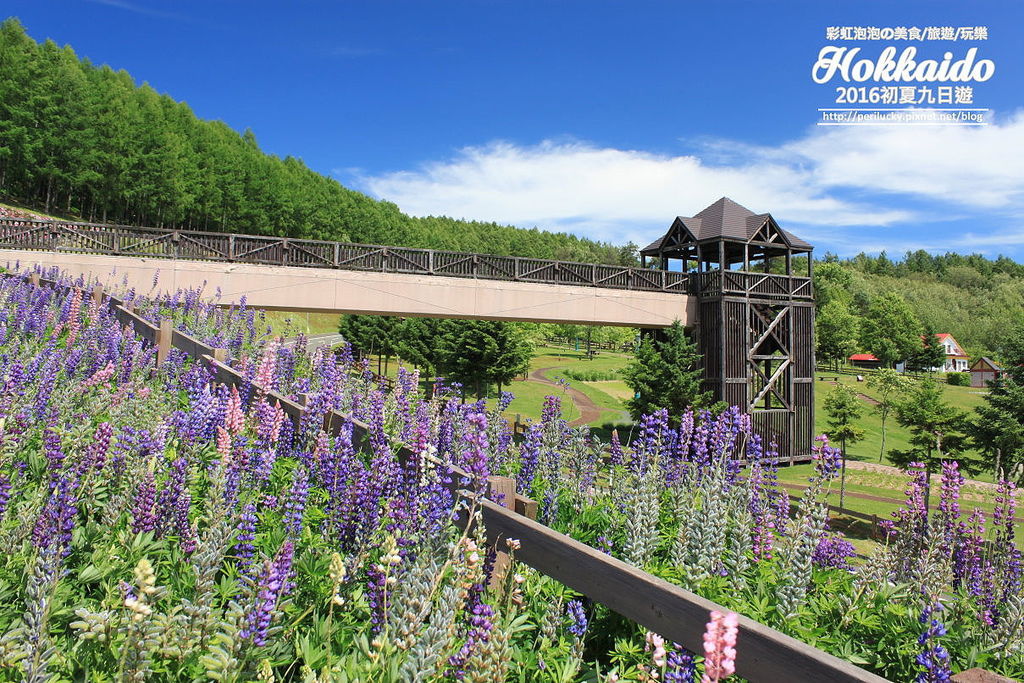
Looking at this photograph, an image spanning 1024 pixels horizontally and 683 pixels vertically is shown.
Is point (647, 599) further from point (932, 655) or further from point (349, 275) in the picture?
point (349, 275)

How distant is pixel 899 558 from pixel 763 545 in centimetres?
116

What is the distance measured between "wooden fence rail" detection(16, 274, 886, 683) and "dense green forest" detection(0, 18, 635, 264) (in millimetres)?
64536

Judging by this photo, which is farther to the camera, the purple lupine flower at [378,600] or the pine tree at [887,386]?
the pine tree at [887,386]

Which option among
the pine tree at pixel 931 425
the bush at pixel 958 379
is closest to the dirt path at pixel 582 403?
the pine tree at pixel 931 425

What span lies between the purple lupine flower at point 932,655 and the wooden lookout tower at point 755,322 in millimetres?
20968

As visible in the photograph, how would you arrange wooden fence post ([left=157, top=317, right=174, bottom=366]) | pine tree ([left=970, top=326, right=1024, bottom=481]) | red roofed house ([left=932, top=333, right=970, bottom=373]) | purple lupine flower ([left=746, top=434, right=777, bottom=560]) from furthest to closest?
red roofed house ([left=932, top=333, right=970, bottom=373]) → pine tree ([left=970, top=326, right=1024, bottom=481]) → wooden fence post ([left=157, top=317, right=174, bottom=366]) → purple lupine flower ([left=746, top=434, right=777, bottom=560])

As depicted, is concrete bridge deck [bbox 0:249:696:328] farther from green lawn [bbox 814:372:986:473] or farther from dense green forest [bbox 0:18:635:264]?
dense green forest [bbox 0:18:635:264]

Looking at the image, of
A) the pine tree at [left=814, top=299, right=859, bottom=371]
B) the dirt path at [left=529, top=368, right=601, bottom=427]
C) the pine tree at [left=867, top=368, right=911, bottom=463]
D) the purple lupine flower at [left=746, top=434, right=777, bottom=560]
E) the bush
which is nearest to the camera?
the purple lupine flower at [left=746, top=434, right=777, bottom=560]

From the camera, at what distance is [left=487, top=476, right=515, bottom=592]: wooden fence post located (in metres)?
2.95

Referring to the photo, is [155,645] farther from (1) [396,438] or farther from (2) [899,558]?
(2) [899,558]

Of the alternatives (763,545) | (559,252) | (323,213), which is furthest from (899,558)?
(559,252)

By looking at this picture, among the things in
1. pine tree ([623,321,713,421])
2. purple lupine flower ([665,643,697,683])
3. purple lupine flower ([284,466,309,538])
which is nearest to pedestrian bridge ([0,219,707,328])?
pine tree ([623,321,713,421])

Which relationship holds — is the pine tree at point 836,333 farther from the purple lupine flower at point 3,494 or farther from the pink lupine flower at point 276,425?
the purple lupine flower at point 3,494

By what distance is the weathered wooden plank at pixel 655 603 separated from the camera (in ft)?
6.28
